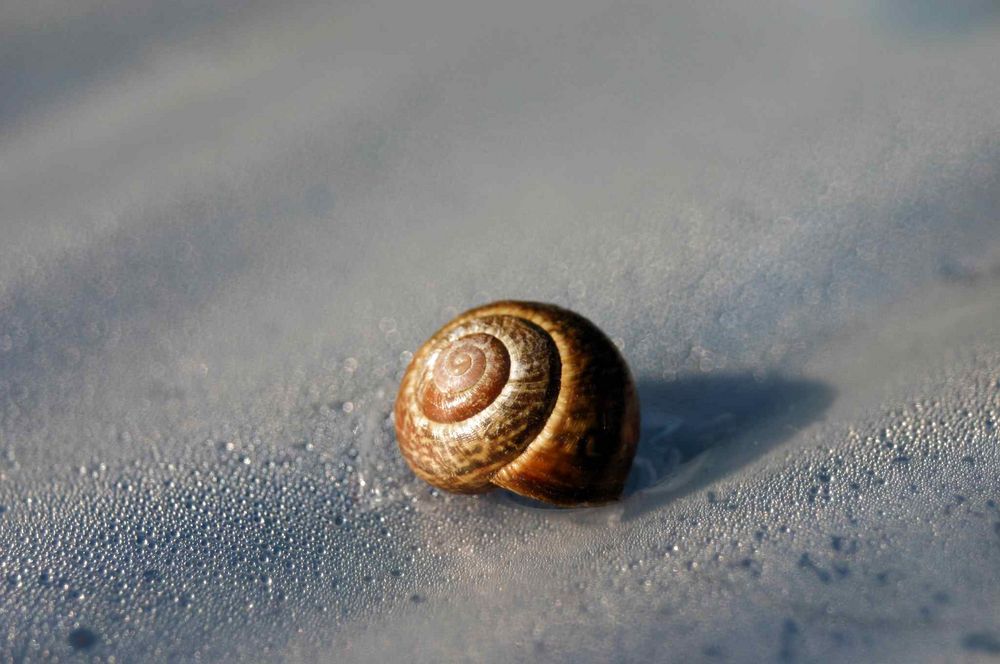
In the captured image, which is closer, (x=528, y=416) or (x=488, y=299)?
(x=528, y=416)

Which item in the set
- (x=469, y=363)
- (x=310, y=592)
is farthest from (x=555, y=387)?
(x=310, y=592)

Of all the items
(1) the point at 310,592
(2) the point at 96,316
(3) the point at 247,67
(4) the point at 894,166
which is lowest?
(1) the point at 310,592

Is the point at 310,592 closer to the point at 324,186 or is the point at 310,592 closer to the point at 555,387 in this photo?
the point at 555,387

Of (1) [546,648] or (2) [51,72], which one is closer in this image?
(1) [546,648]
